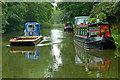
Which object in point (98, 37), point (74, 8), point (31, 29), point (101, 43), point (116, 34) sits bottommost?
point (101, 43)

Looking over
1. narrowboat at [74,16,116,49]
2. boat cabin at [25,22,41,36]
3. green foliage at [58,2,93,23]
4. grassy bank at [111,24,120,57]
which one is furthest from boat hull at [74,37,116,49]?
green foliage at [58,2,93,23]

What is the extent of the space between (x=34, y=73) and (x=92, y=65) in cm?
328

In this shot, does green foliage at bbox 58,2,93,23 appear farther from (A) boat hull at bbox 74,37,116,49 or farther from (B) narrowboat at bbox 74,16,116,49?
(A) boat hull at bbox 74,37,116,49

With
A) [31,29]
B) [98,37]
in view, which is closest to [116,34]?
[98,37]

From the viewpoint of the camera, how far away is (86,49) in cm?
1686

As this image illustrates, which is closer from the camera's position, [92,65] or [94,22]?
[92,65]

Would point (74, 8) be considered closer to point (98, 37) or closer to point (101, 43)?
point (98, 37)

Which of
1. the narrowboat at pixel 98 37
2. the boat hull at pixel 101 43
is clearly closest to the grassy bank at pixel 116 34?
the narrowboat at pixel 98 37

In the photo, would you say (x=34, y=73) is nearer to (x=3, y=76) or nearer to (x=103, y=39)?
(x=3, y=76)

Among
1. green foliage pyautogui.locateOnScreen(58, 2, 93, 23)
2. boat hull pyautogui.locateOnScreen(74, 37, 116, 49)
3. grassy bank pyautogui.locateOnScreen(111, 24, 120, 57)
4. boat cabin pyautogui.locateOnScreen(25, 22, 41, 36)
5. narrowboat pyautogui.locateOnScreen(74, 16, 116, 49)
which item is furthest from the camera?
green foliage pyautogui.locateOnScreen(58, 2, 93, 23)

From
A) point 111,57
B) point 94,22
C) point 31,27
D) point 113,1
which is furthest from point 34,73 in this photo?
point 31,27

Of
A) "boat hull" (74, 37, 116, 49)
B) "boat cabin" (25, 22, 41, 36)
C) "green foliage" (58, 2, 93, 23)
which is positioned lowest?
"boat hull" (74, 37, 116, 49)

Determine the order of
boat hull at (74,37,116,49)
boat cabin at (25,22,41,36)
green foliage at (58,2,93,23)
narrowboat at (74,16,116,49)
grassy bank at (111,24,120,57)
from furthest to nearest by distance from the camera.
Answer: green foliage at (58,2,93,23), boat cabin at (25,22,41,36), grassy bank at (111,24,120,57), narrowboat at (74,16,116,49), boat hull at (74,37,116,49)

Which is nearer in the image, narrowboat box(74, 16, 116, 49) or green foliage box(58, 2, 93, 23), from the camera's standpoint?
narrowboat box(74, 16, 116, 49)
